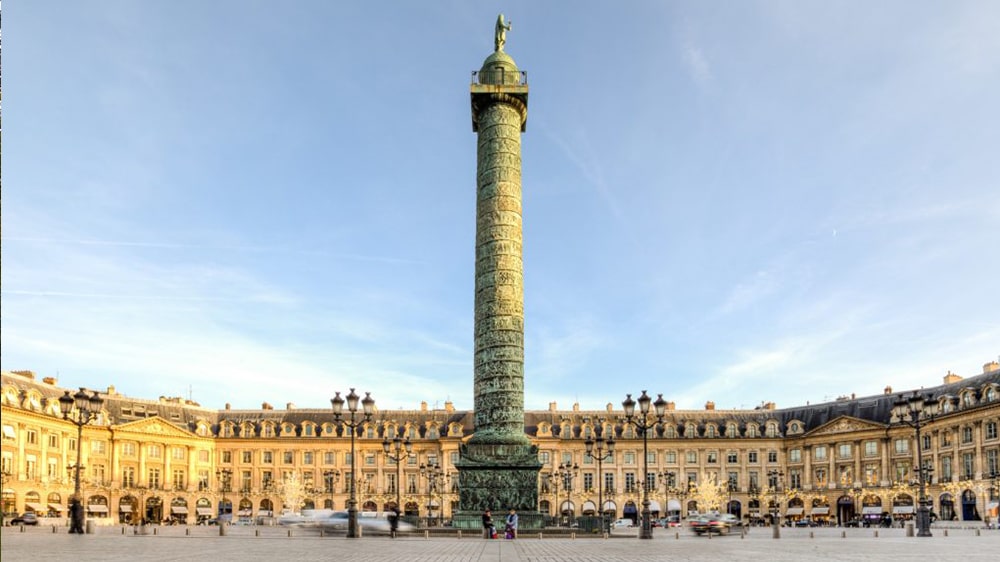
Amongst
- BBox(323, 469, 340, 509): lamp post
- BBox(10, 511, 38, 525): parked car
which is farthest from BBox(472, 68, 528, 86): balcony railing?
BBox(323, 469, 340, 509): lamp post

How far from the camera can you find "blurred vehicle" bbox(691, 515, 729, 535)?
1433 inches

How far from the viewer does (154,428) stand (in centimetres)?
7612

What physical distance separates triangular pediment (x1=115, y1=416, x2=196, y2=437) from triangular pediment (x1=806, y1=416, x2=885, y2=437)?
A: 5140 centimetres

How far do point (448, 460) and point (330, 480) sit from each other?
10007 millimetres

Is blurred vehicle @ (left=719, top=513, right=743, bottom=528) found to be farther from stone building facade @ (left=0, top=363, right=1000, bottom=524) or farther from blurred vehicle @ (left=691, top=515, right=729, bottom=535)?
stone building facade @ (left=0, top=363, right=1000, bottom=524)

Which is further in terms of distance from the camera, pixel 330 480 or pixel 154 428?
pixel 330 480

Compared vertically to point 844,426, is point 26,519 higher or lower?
lower

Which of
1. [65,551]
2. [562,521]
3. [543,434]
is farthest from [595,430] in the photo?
[65,551]

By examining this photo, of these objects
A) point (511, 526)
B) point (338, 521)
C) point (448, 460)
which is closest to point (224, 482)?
point (448, 460)

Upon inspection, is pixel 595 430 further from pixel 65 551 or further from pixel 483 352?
pixel 65 551

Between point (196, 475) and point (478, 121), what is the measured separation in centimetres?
5389

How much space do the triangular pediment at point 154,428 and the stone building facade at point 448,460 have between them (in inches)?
4.4

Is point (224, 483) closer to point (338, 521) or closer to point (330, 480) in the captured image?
point (330, 480)

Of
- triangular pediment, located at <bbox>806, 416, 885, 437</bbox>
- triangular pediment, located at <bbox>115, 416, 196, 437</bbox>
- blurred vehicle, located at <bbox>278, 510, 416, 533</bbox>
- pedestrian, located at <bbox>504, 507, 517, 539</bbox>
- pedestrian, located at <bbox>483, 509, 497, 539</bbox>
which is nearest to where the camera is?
pedestrian, located at <bbox>504, 507, 517, 539</bbox>
